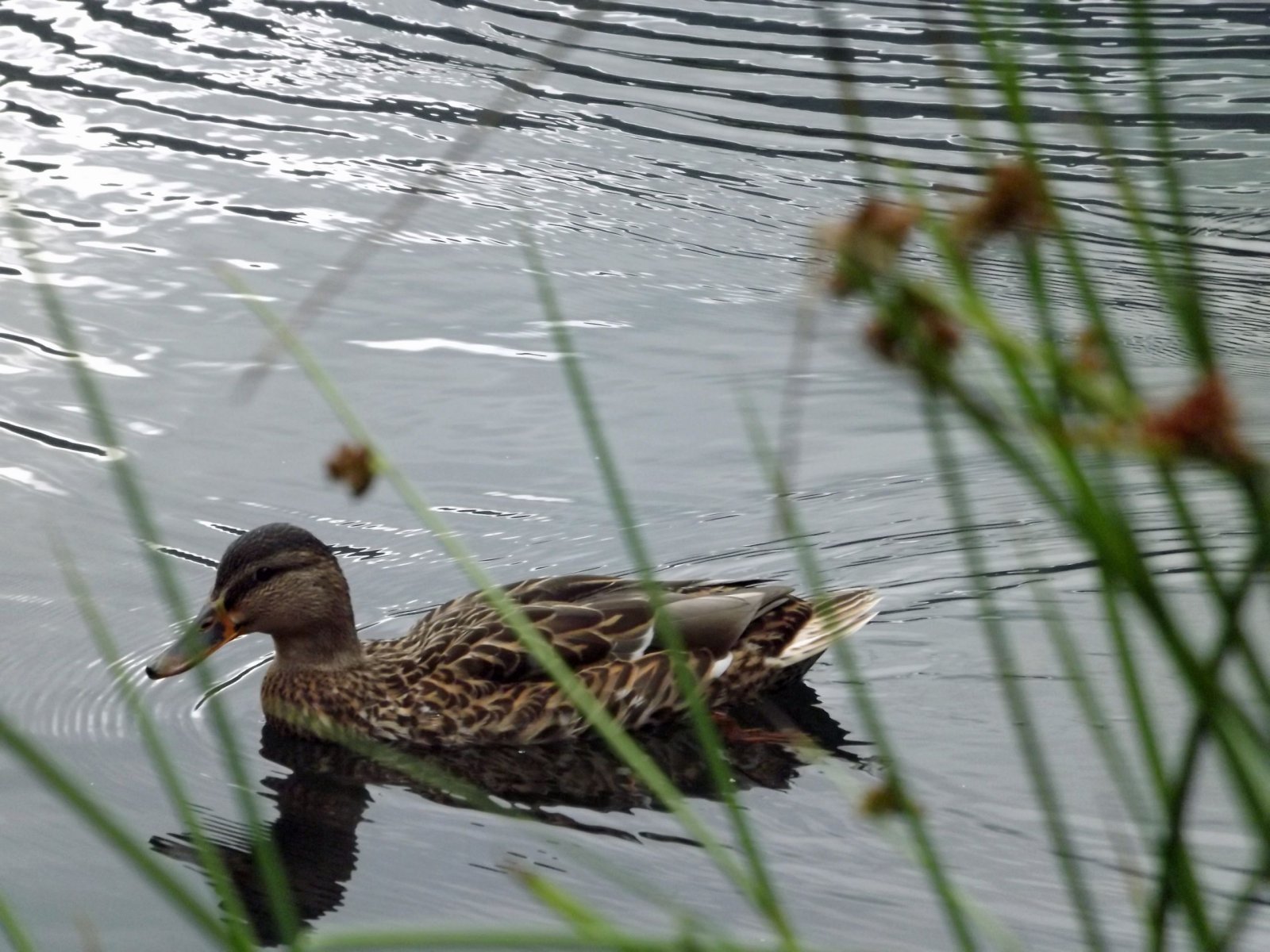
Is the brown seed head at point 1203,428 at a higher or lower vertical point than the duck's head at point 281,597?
higher

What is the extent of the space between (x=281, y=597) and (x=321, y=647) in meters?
0.28

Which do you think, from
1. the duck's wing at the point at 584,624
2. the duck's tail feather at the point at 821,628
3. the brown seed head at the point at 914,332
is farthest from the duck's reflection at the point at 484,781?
the brown seed head at the point at 914,332

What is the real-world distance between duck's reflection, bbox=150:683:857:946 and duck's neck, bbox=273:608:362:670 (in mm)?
329

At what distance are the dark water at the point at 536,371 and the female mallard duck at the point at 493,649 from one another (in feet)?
0.84

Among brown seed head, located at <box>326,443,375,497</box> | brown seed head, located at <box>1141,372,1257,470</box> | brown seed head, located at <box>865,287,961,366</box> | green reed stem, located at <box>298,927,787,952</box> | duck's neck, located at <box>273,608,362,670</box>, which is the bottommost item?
duck's neck, located at <box>273,608,362,670</box>

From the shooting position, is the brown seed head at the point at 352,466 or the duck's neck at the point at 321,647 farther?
→ the duck's neck at the point at 321,647

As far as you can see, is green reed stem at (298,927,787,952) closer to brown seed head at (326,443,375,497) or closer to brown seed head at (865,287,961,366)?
brown seed head at (326,443,375,497)

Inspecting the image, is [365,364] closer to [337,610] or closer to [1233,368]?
[337,610]

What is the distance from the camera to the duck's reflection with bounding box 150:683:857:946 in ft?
16.9

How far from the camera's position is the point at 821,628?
5738 millimetres

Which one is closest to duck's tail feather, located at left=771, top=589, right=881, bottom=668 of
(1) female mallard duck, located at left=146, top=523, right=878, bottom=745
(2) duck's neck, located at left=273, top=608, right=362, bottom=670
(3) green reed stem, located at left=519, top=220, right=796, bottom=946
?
(1) female mallard duck, located at left=146, top=523, right=878, bottom=745

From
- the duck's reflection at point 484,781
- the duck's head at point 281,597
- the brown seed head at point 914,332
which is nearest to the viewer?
the brown seed head at point 914,332

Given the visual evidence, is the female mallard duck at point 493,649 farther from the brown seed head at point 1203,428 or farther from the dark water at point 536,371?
the brown seed head at point 1203,428

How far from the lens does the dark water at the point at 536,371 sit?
5.17m
